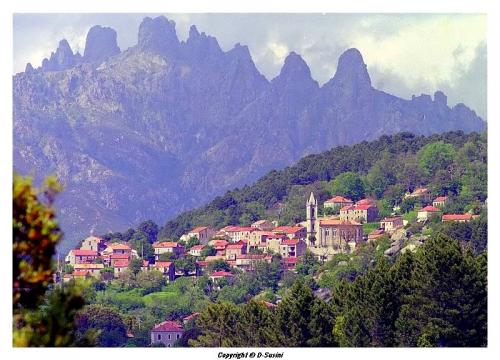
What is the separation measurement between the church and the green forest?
1352 millimetres

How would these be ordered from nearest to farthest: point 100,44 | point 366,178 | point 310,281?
point 310,281 < point 366,178 < point 100,44

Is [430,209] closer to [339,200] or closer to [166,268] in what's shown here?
[339,200]

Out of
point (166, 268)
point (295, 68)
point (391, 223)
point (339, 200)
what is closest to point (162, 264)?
point (166, 268)

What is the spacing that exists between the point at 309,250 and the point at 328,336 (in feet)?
95.0

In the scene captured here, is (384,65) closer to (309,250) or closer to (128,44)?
(309,250)

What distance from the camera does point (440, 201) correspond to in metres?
52.1

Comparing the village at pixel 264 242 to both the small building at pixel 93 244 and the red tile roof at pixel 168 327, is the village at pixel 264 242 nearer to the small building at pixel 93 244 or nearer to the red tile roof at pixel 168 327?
the small building at pixel 93 244

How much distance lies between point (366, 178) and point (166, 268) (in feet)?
44.5

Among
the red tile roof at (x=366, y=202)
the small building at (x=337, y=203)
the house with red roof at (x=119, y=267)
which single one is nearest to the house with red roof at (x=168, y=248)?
the house with red roof at (x=119, y=267)

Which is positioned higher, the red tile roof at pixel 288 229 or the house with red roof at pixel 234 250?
the red tile roof at pixel 288 229

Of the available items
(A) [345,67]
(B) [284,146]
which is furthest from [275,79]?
(A) [345,67]

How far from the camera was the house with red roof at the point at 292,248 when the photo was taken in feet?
167

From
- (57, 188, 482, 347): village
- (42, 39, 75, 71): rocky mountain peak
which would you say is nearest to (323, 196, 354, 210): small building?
(57, 188, 482, 347): village

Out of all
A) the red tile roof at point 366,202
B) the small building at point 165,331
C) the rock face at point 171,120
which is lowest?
the small building at point 165,331
